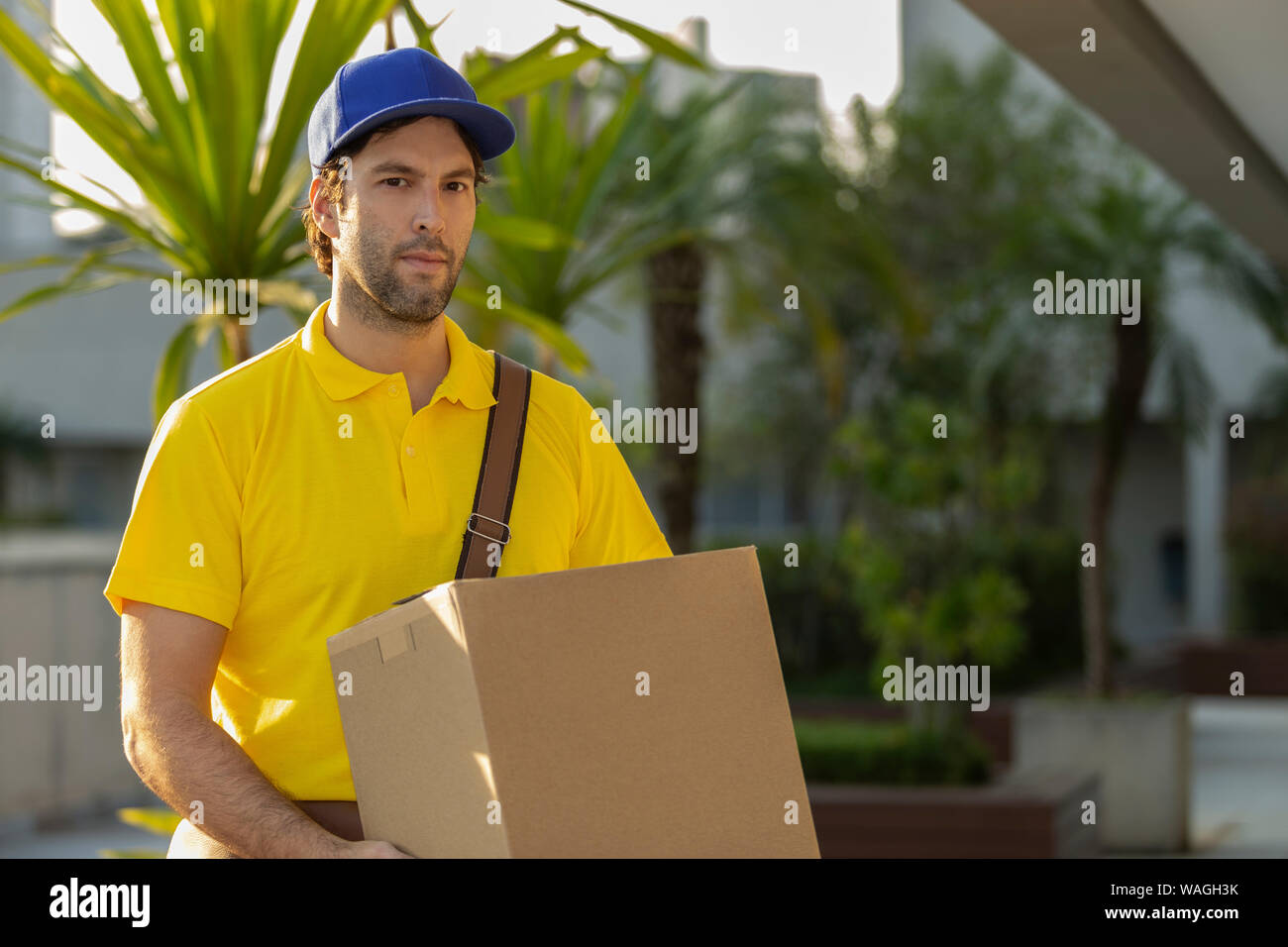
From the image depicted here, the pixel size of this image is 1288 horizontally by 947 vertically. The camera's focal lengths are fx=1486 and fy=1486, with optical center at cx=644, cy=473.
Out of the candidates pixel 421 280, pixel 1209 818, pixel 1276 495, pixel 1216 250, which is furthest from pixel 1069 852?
pixel 1276 495

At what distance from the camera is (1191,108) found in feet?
16.8

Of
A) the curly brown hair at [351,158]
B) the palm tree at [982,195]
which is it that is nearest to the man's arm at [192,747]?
the curly brown hair at [351,158]

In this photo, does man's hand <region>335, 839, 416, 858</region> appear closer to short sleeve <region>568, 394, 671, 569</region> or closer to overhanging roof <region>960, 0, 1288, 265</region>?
short sleeve <region>568, 394, 671, 569</region>

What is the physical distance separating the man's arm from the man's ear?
1.95 ft

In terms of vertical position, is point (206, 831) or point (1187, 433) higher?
point (1187, 433)

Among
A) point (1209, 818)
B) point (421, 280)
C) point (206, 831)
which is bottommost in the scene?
point (1209, 818)

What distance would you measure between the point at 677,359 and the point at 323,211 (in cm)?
654

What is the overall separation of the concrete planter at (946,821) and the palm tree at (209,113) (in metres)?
4.94

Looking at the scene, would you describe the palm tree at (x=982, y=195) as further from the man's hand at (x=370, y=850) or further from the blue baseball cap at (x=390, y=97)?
the man's hand at (x=370, y=850)

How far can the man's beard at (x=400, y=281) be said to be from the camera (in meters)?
2.00

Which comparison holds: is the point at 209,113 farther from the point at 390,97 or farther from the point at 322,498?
the point at 322,498

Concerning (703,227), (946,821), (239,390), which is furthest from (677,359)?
(239,390)
